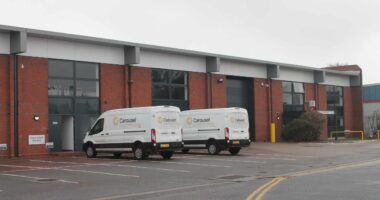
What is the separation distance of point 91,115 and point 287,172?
52.2ft

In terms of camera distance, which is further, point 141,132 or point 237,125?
point 237,125

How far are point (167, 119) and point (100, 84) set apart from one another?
8.76m

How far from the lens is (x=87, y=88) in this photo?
3109 cm

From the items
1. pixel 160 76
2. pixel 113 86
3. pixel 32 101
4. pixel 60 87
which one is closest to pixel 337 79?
pixel 160 76

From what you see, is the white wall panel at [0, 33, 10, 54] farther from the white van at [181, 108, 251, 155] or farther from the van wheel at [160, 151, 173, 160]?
the white van at [181, 108, 251, 155]

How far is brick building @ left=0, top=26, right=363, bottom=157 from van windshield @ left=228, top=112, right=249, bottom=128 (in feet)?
26.1

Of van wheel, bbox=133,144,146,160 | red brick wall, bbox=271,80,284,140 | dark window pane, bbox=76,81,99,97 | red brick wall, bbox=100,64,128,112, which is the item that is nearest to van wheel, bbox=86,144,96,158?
van wheel, bbox=133,144,146,160

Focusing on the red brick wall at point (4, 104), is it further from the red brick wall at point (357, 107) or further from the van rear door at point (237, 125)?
the red brick wall at point (357, 107)

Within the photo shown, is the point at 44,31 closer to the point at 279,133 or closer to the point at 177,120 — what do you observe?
the point at 177,120

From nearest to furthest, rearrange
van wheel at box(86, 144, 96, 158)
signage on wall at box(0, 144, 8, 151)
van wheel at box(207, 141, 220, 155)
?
1. van wheel at box(86, 144, 96, 158)
2. signage on wall at box(0, 144, 8, 151)
3. van wheel at box(207, 141, 220, 155)

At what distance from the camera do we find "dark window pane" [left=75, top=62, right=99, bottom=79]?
30552mm

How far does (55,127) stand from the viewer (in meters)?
29.4

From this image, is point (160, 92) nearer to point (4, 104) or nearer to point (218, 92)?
point (218, 92)

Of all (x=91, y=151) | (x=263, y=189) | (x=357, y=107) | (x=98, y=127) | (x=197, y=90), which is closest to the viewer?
(x=263, y=189)
